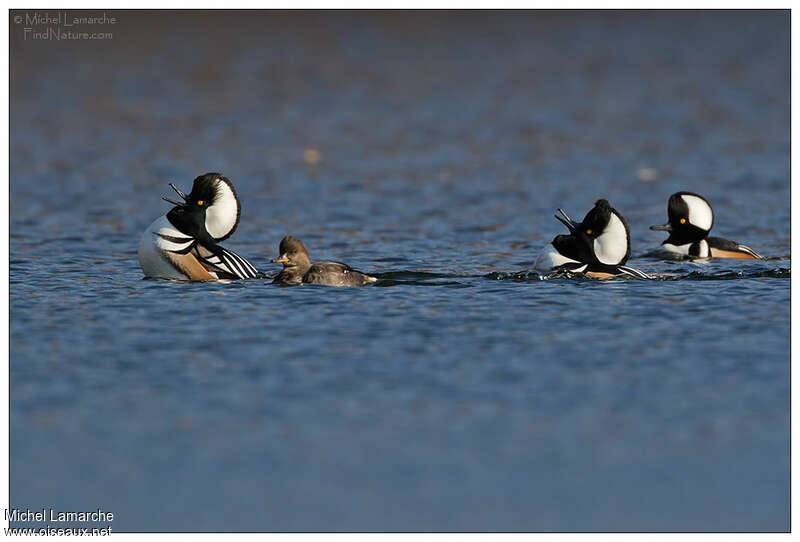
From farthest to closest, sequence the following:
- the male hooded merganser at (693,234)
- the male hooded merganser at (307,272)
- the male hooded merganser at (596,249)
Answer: the male hooded merganser at (693,234) < the male hooded merganser at (596,249) < the male hooded merganser at (307,272)

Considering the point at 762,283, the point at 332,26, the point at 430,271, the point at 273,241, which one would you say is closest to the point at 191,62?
the point at 332,26

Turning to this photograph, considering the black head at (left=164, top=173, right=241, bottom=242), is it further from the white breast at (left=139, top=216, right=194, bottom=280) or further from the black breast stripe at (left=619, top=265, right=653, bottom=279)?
the black breast stripe at (left=619, top=265, right=653, bottom=279)

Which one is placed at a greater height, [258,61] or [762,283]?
[258,61]

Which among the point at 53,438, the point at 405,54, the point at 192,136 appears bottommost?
the point at 53,438

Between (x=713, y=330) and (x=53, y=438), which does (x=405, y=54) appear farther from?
(x=53, y=438)

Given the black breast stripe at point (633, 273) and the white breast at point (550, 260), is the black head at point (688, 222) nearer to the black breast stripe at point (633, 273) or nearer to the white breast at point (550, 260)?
the black breast stripe at point (633, 273)

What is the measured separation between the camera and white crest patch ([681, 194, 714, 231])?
15.5 meters

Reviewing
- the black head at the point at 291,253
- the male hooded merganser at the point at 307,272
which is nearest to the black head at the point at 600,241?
the male hooded merganser at the point at 307,272

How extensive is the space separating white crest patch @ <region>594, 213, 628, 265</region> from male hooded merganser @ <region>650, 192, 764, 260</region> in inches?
82.9

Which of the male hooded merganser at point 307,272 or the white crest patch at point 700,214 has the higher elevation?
the white crest patch at point 700,214

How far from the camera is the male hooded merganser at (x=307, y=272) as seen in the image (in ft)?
41.2

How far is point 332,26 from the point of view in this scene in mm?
33031

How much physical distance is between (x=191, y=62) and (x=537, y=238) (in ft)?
49.9

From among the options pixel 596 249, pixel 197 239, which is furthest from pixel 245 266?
pixel 596 249
